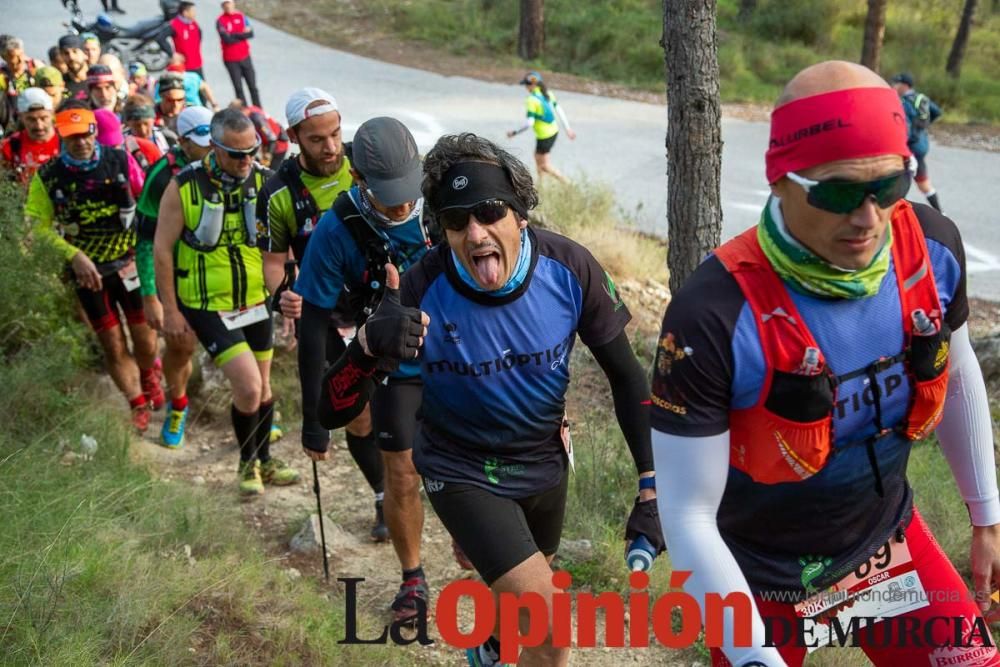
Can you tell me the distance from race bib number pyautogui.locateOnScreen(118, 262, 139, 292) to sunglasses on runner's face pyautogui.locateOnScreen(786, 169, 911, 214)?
5.97m

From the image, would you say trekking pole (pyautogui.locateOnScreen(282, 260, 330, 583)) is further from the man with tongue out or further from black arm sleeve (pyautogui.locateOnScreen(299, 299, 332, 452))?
the man with tongue out

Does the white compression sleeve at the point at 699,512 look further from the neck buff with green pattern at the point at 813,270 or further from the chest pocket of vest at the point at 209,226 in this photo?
the chest pocket of vest at the point at 209,226

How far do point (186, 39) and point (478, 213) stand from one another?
55.1 ft

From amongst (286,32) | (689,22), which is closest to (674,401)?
(689,22)

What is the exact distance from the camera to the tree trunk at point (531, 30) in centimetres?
2569

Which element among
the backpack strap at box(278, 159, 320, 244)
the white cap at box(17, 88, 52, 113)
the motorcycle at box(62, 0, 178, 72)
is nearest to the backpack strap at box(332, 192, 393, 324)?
the backpack strap at box(278, 159, 320, 244)

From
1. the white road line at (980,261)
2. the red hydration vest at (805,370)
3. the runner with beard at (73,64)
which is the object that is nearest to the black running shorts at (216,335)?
the red hydration vest at (805,370)

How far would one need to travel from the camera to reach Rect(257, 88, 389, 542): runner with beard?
5.64 meters

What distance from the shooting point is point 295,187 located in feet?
18.8

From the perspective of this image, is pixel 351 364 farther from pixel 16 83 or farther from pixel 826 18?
pixel 826 18

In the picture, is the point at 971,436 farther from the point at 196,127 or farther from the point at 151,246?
the point at 151,246

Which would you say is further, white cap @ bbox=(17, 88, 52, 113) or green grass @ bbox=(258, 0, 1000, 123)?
green grass @ bbox=(258, 0, 1000, 123)

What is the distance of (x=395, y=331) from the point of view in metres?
3.54

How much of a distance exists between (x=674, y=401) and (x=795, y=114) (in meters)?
0.66
